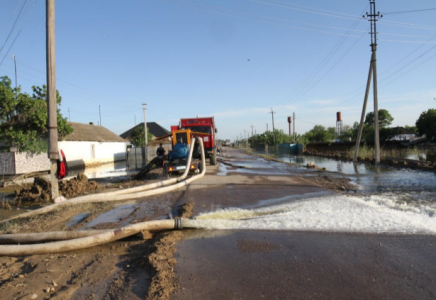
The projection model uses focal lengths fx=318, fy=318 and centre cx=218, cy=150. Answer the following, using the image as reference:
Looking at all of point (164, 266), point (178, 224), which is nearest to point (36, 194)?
point (178, 224)

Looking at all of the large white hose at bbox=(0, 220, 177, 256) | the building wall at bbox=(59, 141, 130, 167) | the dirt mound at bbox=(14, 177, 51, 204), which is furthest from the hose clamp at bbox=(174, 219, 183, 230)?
the building wall at bbox=(59, 141, 130, 167)

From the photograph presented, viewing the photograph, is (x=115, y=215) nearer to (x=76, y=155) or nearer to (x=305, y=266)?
(x=305, y=266)

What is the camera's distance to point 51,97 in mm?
9812

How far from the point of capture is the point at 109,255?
16.4 feet

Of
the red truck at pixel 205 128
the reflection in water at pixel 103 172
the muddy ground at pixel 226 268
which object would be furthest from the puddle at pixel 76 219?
the red truck at pixel 205 128

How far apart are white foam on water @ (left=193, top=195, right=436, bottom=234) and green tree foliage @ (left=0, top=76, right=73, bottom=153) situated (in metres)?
17.0

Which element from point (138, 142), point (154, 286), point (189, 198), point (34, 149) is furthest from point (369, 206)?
point (138, 142)

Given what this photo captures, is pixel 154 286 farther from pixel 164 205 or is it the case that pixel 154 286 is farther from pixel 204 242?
pixel 164 205

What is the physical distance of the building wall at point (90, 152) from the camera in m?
29.2

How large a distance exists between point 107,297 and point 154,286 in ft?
1.74

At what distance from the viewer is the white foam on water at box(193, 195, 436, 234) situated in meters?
6.07

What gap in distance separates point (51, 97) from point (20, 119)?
12294 mm

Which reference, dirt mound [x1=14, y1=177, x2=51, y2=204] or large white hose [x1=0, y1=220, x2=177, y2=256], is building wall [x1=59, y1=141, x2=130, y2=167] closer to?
dirt mound [x1=14, y1=177, x2=51, y2=204]

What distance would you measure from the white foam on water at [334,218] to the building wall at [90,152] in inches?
988
